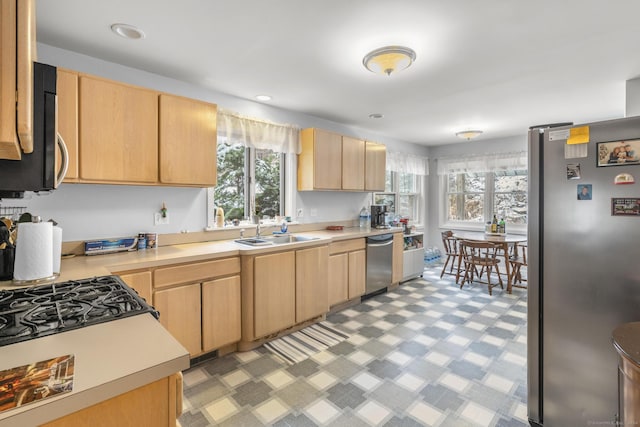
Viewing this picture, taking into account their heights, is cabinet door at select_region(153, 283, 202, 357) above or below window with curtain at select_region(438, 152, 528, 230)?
below

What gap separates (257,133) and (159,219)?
1.35 m

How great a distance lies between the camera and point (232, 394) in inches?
82.1

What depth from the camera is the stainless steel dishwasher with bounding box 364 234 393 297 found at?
13.2 ft

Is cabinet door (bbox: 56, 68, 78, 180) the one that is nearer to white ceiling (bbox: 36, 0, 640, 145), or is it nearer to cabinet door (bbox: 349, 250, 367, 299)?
white ceiling (bbox: 36, 0, 640, 145)

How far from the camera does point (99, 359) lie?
0.80 m

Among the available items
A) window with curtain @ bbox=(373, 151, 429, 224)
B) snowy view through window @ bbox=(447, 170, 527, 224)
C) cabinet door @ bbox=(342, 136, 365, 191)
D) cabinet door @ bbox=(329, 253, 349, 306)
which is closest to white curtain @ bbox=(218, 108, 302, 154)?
cabinet door @ bbox=(342, 136, 365, 191)

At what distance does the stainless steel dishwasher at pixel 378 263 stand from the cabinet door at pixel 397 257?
12 centimetres

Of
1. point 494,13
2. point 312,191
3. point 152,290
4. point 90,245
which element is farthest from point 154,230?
point 494,13

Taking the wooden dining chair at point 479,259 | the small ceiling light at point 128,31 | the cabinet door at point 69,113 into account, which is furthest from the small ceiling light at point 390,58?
the wooden dining chair at point 479,259

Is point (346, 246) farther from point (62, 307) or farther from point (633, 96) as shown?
point (633, 96)

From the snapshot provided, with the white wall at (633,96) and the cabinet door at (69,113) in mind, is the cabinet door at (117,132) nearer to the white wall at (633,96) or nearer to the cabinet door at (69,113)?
the cabinet door at (69,113)

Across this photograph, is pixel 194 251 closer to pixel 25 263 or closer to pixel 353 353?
pixel 25 263

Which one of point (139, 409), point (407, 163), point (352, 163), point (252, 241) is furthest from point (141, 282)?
point (407, 163)

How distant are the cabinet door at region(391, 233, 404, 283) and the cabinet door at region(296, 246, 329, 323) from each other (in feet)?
4.88
